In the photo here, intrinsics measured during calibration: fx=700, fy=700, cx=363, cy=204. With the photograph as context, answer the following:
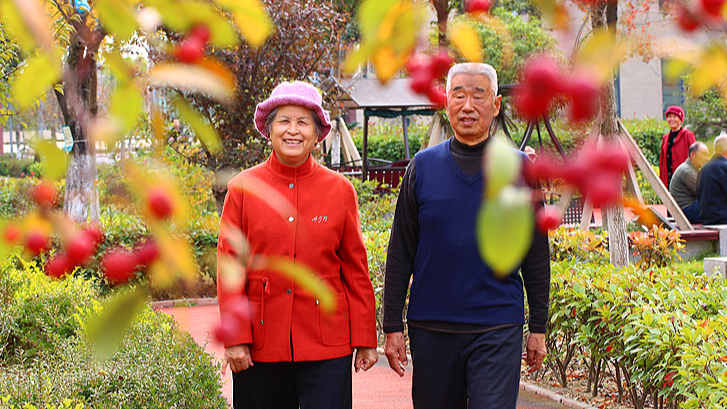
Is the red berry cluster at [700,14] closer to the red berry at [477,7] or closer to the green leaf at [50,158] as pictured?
the red berry at [477,7]

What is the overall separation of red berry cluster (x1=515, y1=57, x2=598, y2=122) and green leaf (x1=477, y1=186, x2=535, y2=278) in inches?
3.7

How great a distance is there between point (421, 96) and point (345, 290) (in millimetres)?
1675

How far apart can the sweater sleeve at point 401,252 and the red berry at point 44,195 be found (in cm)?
187

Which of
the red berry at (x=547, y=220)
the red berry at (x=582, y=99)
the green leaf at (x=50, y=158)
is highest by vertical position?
the red berry at (x=582, y=99)

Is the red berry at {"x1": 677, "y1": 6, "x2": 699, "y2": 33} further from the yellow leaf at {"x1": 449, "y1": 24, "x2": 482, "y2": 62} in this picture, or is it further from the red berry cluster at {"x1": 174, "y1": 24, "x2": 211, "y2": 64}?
the red berry cluster at {"x1": 174, "y1": 24, "x2": 211, "y2": 64}

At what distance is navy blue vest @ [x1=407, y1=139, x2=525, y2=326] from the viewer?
8.30 ft

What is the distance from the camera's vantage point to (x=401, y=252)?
2.77m

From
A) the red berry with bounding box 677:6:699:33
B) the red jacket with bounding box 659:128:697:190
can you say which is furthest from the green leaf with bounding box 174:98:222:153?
the red jacket with bounding box 659:128:697:190

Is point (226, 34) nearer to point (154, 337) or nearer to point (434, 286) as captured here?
point (434, 286)

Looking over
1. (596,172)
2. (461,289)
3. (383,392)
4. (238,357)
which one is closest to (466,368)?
(461,289)

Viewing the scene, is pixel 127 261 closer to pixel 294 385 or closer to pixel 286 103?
pixel 286 103

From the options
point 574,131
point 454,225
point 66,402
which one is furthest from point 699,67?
point 66,402

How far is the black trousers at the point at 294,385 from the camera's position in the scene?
2539 mm

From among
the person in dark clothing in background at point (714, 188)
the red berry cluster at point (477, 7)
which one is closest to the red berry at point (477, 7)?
the red berry cluster at point (477, 7)
